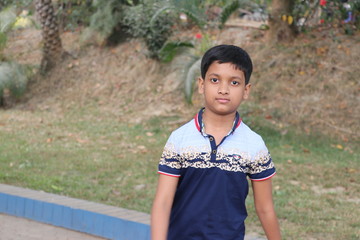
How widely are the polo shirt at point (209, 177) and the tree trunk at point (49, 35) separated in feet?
43.4

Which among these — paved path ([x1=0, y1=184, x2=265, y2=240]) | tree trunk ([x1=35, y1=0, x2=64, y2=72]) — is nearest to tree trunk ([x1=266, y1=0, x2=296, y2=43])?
tree trunk ([x1=35, y1=0, x2=64, y2=72])

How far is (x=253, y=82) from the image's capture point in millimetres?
12398

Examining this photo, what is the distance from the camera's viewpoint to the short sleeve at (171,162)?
2.56 metres

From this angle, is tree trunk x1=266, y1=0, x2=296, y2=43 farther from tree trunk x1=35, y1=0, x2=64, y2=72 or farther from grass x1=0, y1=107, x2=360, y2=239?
tree trunk x1=35, y1=0, x2=64, y2=72

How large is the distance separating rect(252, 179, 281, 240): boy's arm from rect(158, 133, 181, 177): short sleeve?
354mm

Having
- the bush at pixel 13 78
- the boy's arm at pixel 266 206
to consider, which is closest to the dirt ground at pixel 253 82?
the bush at pixel 13 78

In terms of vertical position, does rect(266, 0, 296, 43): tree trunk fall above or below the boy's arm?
above

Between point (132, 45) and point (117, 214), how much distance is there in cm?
1079

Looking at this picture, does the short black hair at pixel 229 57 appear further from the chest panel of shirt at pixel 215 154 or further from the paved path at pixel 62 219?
the paved path at pixel 62 219

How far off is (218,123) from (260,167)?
0.25 meters

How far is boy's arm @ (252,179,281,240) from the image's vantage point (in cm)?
267

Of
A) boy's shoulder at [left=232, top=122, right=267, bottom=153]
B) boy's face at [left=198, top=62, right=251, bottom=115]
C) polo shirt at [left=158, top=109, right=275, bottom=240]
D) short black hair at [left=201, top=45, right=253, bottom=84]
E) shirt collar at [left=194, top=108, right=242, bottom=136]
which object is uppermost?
short black hair at [left=201, top=45, right=253, bottom=84]

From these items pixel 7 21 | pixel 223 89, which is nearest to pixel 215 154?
pixel 223 89

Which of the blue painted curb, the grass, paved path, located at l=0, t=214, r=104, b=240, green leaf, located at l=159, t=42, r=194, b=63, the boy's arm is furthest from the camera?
green leaf, located at l=159, t=42, r=194, b=63
